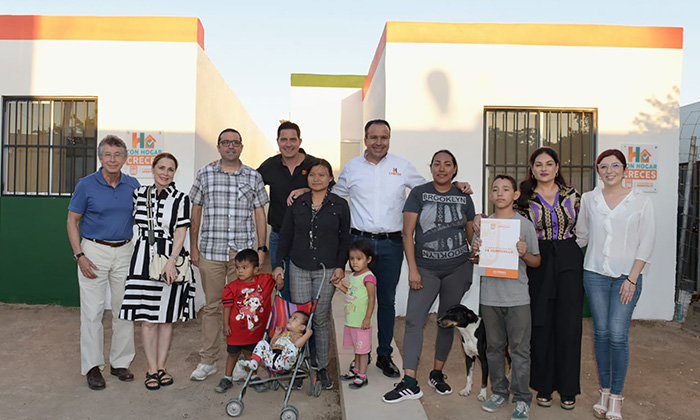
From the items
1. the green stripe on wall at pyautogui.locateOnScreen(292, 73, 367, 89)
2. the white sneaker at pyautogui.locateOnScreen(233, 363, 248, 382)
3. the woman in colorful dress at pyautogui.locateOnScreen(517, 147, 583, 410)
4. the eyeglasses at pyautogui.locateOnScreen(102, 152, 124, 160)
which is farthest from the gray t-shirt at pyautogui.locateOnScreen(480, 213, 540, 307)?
the green stripe on wall at pyautogui.locateOnScreen(292, 73, 367, 89)

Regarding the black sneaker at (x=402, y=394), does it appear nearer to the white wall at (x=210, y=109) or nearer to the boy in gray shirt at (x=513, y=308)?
the boy in gray shirt at (x=513, y=308)

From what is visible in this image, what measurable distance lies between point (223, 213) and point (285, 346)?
1244 mm

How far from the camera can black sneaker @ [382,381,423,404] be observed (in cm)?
360

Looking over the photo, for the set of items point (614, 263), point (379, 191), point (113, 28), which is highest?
point (113, 28)

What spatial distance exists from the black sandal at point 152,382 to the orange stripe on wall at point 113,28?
4.47 m

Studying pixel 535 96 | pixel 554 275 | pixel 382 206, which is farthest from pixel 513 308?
pixel 535 96

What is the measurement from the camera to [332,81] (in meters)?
10.9

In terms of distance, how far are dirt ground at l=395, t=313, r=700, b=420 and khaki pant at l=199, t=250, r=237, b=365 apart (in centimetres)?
187

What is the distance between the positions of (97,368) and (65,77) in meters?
→ 4.36

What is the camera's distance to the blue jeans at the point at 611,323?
347 centimetres

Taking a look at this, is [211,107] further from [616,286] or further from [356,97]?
[616,286]

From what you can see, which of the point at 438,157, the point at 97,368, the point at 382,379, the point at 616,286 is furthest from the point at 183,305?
the point at 616,286

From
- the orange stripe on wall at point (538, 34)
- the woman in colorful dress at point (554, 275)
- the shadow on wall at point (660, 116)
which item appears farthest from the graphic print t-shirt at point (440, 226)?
the shadow on wall at point (660, 116)

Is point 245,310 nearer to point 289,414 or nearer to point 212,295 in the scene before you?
point 212,295
